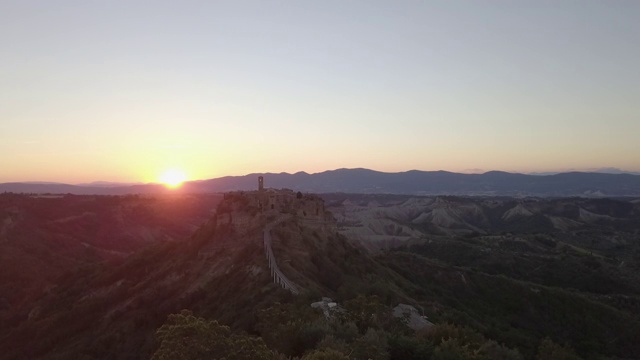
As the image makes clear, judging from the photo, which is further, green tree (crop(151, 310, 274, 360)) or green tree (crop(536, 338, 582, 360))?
green tree (crop(536, 338, 582, 360))

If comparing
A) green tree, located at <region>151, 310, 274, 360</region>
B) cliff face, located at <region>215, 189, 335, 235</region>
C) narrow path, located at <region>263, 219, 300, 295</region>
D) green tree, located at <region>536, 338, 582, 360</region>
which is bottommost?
green tree, located at <region>536, 338, 582, 360</region>

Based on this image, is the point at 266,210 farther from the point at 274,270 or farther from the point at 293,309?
the point at 293,309

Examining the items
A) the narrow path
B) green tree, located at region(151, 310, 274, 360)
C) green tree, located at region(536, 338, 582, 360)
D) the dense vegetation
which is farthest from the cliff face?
green tree, located at region(151, 310, 274, 360)

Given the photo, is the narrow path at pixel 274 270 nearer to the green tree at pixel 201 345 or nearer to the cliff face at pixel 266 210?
the cliff face at pixel 266 210

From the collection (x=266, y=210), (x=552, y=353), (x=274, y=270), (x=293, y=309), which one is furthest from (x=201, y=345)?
(x=266, y=210)

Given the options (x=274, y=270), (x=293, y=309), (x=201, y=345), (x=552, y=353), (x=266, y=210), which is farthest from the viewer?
(x=266, y=210)

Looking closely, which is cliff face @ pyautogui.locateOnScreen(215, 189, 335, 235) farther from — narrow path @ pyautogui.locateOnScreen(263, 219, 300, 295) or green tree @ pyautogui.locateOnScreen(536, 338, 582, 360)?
green tree @ pyautogui.locateOnScreen(536, 338, 582, 360)

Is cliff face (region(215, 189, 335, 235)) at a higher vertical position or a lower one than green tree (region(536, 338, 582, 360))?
higher

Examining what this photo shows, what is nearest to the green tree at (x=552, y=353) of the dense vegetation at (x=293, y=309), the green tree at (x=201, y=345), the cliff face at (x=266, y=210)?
the dense vegetation at (x=293, y=309)

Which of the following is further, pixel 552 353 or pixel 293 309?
pixel 552 353
